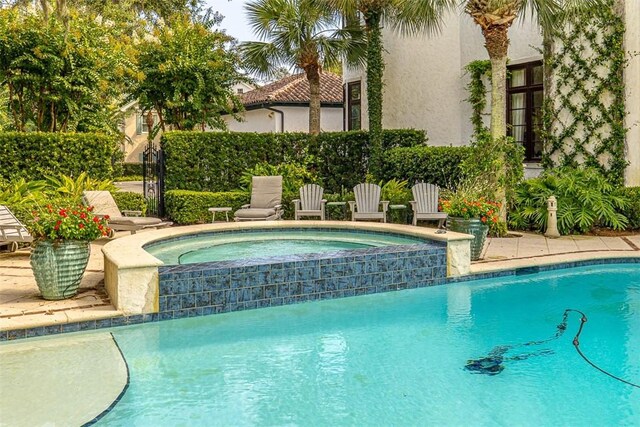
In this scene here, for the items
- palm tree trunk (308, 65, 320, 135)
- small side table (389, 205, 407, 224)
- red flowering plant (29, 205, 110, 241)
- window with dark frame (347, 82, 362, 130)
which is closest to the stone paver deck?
red flowering plant (29, 205, 110, 241)

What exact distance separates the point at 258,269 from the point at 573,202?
805 centimetres

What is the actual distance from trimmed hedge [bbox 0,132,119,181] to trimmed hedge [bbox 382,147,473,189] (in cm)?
662

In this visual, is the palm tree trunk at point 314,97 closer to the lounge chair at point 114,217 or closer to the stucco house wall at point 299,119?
the lounge chair at point 114,217

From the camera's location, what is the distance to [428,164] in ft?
45.0

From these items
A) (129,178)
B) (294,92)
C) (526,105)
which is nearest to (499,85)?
(526,105)

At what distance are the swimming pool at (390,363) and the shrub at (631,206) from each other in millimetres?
5560

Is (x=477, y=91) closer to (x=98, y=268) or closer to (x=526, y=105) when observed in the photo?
(x=526, y=105)

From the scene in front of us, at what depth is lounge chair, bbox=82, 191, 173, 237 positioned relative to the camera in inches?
411

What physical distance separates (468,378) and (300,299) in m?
2.58

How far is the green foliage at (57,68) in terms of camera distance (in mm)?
14094

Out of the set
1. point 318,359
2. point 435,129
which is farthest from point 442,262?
point 435,129

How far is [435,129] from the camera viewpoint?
55.0 ft

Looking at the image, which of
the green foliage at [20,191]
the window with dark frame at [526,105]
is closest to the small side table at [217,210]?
the green foliage at [20,191]

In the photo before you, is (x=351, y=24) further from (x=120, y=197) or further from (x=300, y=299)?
(x=300, y=299)
